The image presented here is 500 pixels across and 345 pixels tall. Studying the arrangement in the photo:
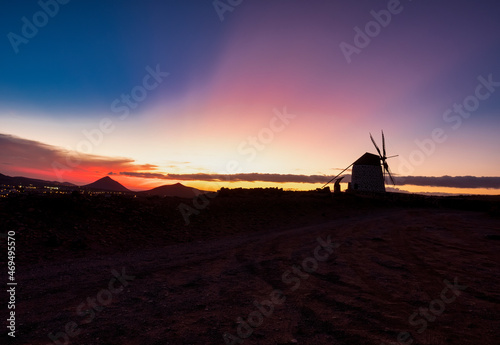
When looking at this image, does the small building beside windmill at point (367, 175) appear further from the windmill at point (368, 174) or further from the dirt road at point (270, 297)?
the dirt road at point (270, 297)

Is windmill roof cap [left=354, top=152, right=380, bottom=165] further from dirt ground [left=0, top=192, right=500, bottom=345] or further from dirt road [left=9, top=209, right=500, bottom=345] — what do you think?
dirt road [left=9, top=209, right=500, bottom=345]

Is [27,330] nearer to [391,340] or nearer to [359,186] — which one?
[391,340]

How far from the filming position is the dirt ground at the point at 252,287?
4.86 metres

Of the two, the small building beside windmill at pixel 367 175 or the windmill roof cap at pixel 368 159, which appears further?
the windmill roof cap at pixel 368 159

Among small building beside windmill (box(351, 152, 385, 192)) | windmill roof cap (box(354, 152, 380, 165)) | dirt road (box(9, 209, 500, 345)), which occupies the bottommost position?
dirt road (box(9, 209, 500, 345))

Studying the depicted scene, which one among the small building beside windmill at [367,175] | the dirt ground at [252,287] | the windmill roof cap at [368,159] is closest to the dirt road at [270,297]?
the dirt ground at [252,287]

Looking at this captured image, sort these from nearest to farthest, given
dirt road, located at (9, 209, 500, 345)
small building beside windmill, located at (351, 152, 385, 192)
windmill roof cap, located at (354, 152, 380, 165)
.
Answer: dirt road, located at (9, 209, 500, 345) < small building beside windmill, located at (351, 152, 385, 192) < windmill roof cap, located at (354, 152, 380, 165)

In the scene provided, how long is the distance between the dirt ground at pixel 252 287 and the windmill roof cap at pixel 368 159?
37.8 m

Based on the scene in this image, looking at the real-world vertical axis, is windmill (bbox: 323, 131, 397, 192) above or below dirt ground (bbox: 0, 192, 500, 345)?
above

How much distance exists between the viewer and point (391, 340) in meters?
4.55

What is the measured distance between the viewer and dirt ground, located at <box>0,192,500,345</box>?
16.0 feet

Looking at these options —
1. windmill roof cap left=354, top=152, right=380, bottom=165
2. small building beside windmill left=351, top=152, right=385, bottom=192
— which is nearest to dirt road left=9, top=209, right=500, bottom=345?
small building beside windmill left=351, top=152, right=385, bottom=192

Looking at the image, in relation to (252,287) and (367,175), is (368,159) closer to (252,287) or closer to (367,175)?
(367,175)

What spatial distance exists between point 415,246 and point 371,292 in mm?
6471
